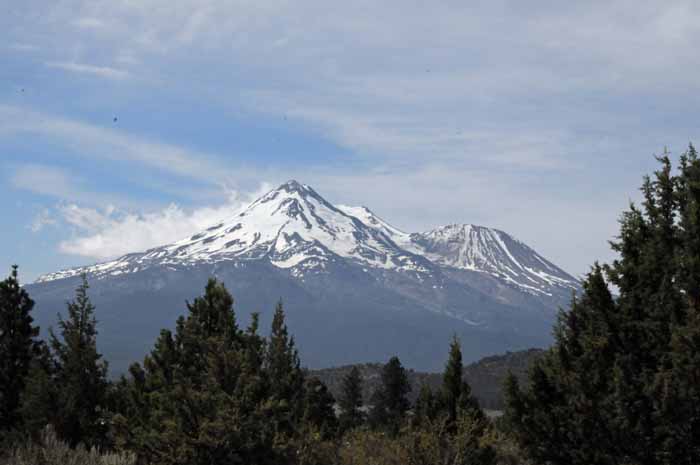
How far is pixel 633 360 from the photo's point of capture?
19.6 metres

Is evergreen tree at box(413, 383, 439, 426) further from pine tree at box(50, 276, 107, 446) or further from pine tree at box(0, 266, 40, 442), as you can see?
pine tree at box(0, 266, 40, 442)

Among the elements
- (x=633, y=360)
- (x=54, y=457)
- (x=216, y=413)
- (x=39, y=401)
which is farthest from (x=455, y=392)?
(x=54, y=457)

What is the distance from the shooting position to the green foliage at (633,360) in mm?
18016

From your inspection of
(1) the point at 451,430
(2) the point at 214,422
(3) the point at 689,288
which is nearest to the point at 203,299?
(2) the point at 214,422

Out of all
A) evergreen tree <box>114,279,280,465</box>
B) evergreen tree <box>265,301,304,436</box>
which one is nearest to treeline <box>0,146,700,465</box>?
evergreen tree <box>114,279,280,465</box>

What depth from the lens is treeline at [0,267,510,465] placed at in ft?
50.3

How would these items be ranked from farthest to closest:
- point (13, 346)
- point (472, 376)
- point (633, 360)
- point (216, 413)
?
1. point (472, 376)
2. point (13, 346)
3. point (633, 360)
4. point (216, 413)

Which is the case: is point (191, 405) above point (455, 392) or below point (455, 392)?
below

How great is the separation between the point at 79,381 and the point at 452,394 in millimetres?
11793

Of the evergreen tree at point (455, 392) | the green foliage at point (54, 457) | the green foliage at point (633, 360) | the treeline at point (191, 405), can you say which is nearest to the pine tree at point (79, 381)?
the treeline at point (191, 405)

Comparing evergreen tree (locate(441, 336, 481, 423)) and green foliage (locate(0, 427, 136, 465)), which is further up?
evergreen tree (locate(441, 336, 481, 423))

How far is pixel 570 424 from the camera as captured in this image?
785 inches

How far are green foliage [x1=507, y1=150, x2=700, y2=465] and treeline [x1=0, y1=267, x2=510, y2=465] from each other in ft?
6.63

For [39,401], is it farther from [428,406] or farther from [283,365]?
[428,406]
